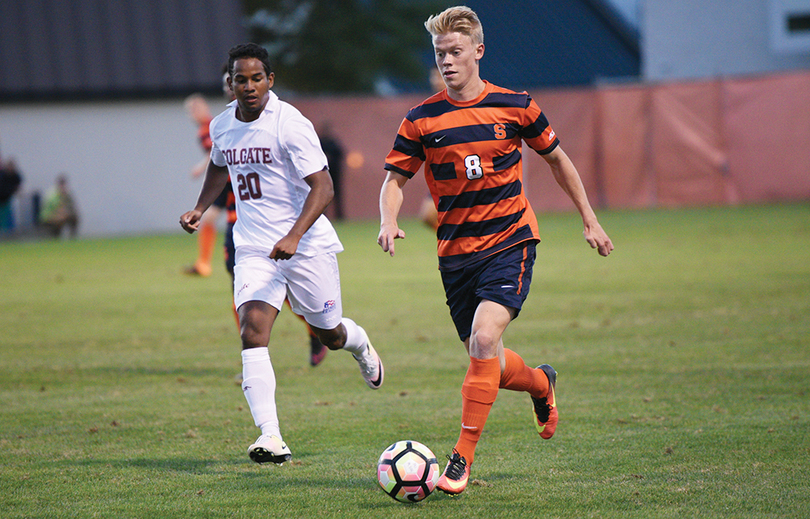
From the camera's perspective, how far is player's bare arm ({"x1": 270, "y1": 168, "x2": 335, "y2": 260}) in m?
5.30

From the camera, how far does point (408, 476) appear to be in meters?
4.50

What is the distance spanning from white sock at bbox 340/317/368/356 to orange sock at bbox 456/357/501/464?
1531mm

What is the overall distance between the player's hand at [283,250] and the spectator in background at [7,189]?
22.4 metres

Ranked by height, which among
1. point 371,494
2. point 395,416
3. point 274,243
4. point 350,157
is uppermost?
point 274,243

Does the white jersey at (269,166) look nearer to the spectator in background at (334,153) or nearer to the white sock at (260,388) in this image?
the white sock at (260,388)

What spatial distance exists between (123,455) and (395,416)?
168 cm

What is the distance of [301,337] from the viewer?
32.5 ft

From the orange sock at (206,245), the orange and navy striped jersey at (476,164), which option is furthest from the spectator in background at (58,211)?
the orange and navy striped jersey at (476,164)

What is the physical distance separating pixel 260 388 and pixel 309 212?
97cm

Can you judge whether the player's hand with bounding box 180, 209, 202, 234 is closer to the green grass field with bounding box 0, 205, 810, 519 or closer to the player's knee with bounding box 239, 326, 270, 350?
the player's knee with bounding box 239, 326, 270, 350

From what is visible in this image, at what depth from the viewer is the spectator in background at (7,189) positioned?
25.6m

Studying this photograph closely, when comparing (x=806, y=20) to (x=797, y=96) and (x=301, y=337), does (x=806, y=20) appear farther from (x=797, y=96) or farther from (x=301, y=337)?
(x=301, y=337)

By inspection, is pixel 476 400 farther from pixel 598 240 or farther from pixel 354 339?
pixel 354 339

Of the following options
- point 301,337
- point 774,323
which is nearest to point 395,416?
point 301,337
